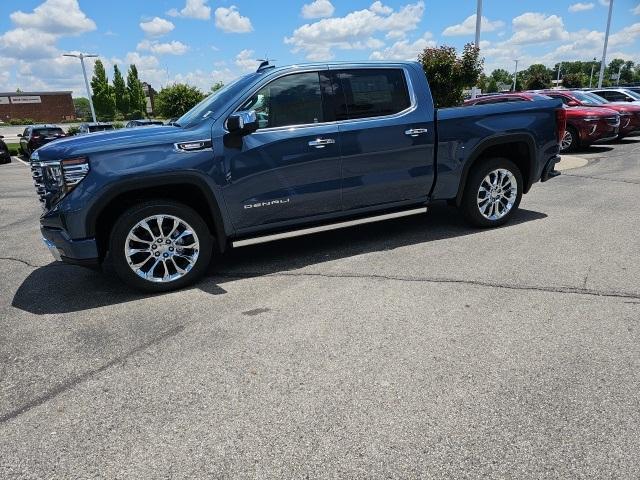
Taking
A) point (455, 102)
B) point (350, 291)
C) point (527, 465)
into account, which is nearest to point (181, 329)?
point (350, 291)

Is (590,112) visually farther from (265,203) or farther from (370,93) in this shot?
(265,203)

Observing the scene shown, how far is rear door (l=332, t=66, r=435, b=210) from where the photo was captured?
5.02 m

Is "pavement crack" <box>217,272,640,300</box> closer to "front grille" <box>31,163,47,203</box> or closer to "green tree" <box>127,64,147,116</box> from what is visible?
"front grille" <box>31,163,47,203</box>

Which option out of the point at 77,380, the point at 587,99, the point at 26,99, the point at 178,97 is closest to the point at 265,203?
the point at 77,380

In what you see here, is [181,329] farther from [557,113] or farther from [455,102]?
[455,102]

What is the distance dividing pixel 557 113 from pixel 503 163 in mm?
958

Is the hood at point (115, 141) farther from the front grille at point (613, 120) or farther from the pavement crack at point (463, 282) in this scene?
the front grille at point (613, 120)

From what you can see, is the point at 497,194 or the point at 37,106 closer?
the point at 497,194

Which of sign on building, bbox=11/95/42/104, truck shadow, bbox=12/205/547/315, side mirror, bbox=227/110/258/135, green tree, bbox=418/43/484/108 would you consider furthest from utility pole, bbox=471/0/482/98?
sign on building, bbox=11/95/42/104

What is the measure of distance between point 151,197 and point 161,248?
0.47 meters

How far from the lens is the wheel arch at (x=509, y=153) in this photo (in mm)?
5738

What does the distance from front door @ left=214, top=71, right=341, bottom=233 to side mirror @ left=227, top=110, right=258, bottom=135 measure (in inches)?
3.6

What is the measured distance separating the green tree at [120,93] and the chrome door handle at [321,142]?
84.2 meters

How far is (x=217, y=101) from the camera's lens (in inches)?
188
